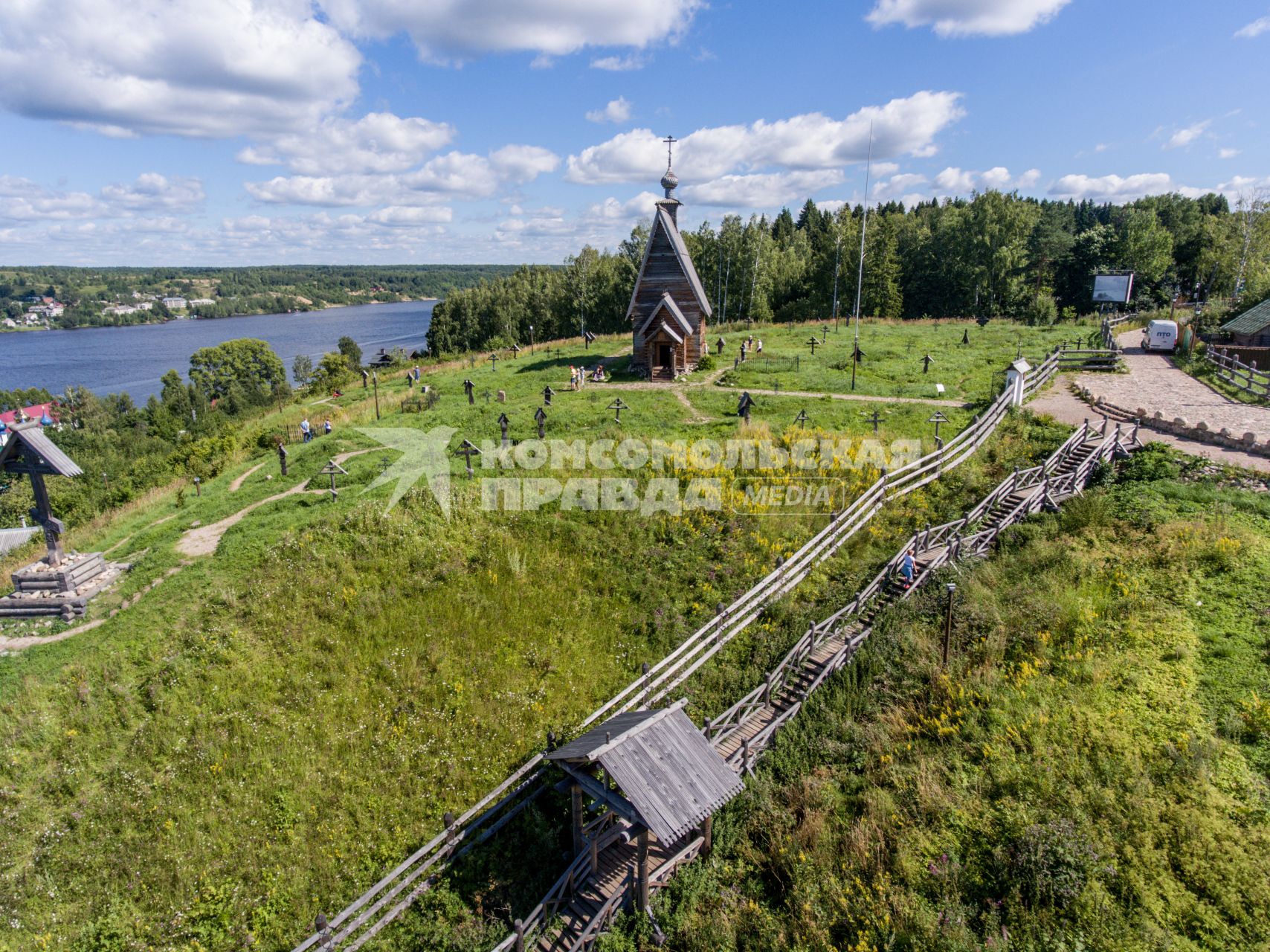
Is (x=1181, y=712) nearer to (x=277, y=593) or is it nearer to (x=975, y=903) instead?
(x=975, y=903)

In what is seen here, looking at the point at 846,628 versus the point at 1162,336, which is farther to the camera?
the point at 1162,336

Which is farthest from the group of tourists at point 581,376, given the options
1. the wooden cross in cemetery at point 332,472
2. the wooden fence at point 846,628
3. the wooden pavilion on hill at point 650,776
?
the wooden pavilion on hill at point 650,776

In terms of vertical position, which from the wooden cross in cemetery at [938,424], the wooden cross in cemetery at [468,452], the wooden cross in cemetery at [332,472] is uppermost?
the wooden cross in cemetery at [938,424]

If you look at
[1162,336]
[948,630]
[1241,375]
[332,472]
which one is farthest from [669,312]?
[1162,336]

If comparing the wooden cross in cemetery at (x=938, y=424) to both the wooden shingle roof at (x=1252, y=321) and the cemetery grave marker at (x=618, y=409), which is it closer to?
the cemetery grave marker at (x=618, y=409)

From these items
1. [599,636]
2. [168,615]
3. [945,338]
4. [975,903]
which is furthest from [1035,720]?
[945,338]

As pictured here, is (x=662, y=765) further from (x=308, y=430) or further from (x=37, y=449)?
(x=308, y=430)
